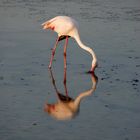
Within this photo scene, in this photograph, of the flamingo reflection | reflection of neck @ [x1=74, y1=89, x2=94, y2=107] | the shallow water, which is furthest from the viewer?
→ reflection of neck @ [x1=74, y1=89, x2=94, y2=107]

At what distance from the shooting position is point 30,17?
17.6 metres

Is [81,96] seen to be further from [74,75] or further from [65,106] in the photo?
[74,75]

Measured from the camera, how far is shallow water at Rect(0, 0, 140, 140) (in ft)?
26.0

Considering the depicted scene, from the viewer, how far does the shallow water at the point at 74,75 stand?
7.92 m

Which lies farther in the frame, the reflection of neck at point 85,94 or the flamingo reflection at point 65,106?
the reflection of neck at point 85,94

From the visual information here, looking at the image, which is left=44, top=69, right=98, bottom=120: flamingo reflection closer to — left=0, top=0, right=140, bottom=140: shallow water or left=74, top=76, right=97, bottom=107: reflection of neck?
→ left=74, top=76, right=97, bottom=107: reflection of neck

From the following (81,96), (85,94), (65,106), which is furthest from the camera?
(85,94)

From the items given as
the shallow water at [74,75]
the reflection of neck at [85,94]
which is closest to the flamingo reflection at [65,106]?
the reflection of neck at [85,94]

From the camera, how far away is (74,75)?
11.1 m

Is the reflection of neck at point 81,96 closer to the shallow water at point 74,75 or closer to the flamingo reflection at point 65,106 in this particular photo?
the flamingo reflection at point 65,106

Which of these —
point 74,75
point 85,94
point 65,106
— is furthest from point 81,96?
point 74,75

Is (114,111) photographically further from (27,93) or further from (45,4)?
(45,4)

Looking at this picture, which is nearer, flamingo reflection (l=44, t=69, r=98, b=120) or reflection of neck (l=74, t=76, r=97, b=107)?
flamingo reflection (l=44, t=69, r=98, b=120)

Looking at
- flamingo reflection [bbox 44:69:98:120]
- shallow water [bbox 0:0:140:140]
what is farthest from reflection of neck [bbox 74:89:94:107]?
shallow water [bbox 0:0:140:140]
